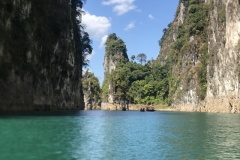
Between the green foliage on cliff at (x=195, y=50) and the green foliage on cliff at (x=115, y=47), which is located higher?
the green foliage on cliff at (x=115, y=47)

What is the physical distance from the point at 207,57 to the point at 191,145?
2940 inches

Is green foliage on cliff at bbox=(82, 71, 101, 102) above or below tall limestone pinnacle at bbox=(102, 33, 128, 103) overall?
below

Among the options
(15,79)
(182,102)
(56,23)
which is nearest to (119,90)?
(182,102)

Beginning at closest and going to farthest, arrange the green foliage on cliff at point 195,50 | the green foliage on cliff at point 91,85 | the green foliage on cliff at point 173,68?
the green foliage on cliff at point 195,50, the green foliage on cliff at point 173,68, the green foliage on cliff at point 91,85

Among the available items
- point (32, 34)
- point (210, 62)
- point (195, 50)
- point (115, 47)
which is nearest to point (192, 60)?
point (195, 50)

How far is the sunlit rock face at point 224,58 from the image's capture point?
71.4m

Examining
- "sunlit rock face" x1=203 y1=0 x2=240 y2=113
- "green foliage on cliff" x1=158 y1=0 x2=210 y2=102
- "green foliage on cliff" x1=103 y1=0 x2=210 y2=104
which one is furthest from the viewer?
"green foliage on cliff" x1=103 y1=0 x2=210 y2=104

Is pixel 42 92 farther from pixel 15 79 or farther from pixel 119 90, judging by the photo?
pixel 119 90

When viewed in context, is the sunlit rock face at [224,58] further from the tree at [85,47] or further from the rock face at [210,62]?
the tree at [85,47]

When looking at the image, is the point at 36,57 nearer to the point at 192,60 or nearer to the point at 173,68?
the point at 192,60

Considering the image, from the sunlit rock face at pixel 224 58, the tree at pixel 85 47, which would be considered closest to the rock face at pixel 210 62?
the sunlit rock face at pixel 224 58

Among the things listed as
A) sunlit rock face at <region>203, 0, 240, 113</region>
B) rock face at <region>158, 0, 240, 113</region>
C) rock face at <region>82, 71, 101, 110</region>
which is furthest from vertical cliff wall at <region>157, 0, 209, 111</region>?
rock face at <region>82, 71, 101, 110</region>

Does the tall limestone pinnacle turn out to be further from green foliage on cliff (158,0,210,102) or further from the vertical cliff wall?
green foliage on cliff (158,0,210,102)

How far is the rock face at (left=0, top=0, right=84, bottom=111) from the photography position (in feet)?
156
